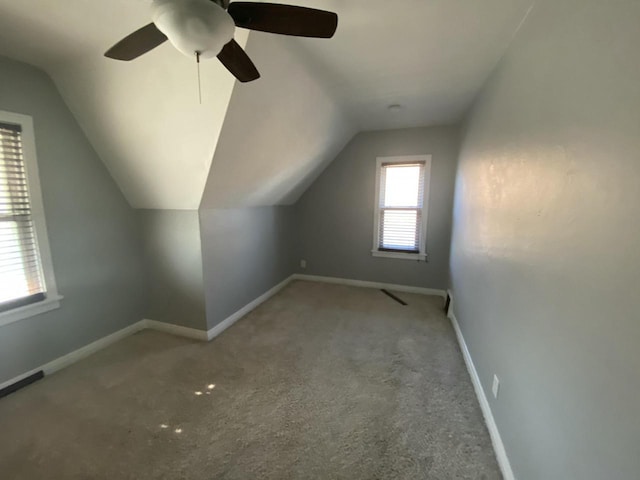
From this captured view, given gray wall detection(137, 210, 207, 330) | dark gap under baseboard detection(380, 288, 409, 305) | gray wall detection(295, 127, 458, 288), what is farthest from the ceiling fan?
dark gap under baseboard detection(380, 288, 409, 305)

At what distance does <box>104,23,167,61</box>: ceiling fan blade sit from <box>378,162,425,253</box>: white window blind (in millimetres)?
3124

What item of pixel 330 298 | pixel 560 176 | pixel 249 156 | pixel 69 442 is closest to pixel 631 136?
pixel 560 176

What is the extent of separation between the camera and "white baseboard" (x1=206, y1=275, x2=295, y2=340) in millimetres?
2703

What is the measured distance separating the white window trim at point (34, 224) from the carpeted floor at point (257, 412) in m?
0.57

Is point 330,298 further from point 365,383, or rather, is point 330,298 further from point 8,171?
point 8,171

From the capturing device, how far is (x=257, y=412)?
1763mm

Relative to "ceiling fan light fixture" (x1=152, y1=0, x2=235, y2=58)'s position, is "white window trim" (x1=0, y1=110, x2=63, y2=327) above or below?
below

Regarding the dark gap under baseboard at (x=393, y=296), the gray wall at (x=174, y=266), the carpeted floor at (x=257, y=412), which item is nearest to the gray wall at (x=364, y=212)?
the dark gap under baseboard at (x=393, y=296)

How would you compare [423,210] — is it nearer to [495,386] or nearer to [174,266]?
[495,386]

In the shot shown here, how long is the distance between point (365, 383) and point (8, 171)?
3.07 meters

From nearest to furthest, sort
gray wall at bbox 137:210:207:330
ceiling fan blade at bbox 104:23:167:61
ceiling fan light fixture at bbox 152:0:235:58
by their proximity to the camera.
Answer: ceiling fan light fixture at bbox 152:0:235:58 < ceiling fan blade at bbox 104:23:167:61 < gray wall at bbox 137:210:207:330

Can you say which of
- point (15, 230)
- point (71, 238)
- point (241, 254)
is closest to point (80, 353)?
point (71, 238)

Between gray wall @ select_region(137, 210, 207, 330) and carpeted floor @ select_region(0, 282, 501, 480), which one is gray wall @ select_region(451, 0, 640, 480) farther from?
gray wall @ select_region(137, 210, 207, 330)

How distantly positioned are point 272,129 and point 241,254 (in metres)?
1.53
